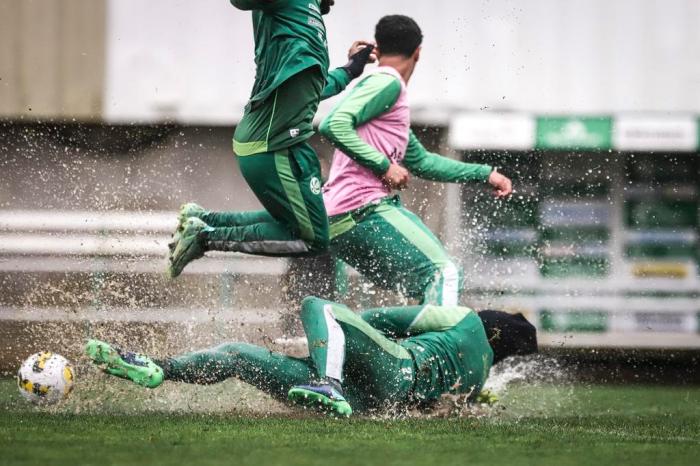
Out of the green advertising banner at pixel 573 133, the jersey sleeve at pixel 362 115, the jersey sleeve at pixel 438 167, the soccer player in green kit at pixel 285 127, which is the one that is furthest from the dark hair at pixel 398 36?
the green advertising banner at pixel 573 133

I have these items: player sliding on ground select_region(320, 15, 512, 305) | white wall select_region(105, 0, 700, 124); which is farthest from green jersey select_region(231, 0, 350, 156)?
white wall select_region(105, 0, 700, 124)

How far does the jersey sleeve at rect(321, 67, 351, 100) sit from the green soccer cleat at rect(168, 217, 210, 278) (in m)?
0.82

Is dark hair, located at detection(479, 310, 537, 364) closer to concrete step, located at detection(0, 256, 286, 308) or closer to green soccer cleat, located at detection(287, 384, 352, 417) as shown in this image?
green soccer cleat, located at detection(287, 384, 352, 417)

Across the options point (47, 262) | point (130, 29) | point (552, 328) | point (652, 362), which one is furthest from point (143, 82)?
point (652, 362)

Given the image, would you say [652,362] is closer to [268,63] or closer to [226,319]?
[226,319]

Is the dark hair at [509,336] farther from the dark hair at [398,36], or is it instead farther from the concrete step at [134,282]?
the concrete step at [134,282]

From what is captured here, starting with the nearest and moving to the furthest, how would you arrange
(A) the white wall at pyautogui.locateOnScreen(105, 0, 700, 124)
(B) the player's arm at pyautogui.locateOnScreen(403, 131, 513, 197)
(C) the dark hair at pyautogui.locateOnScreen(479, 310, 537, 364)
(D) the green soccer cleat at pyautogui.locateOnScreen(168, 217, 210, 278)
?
(C) the dark hair at pyautogui.locateOnScreen(479, 310, 537, 364)
(D) the green soccer cleat at pyautogui.locateOnScreen(168, 217, 210, 278)
(B) the player's arm at pyautogui.locateOnScreen(403, 131, 513, 197)
(A) the white wall at pyautogui.locateOnScreen(105, 0, 700, 124)

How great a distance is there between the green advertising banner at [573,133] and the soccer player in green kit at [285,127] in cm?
616

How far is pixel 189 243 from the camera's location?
4840 mm

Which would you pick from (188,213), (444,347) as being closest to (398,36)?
(188,213)

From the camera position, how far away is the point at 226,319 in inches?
289

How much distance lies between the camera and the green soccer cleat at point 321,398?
159 inches

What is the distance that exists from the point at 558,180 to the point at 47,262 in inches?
231

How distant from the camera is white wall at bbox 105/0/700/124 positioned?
10344 mm
